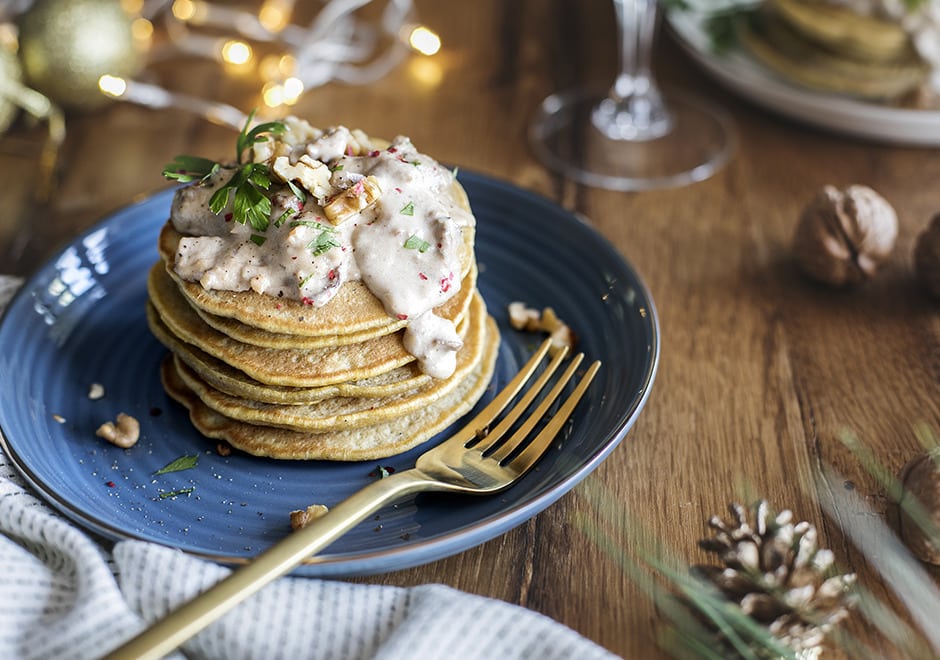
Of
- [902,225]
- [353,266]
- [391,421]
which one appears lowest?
[902,225]

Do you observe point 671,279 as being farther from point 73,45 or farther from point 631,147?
point 73,45

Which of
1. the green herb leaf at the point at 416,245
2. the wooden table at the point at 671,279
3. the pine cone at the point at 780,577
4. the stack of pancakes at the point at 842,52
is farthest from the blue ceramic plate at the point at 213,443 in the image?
the stack of pancakes at the point at 842,52

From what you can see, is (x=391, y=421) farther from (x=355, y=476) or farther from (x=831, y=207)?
(x=831, y=207)

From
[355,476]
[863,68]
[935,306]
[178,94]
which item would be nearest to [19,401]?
[355,476]

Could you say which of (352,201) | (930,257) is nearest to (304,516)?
(352,201)

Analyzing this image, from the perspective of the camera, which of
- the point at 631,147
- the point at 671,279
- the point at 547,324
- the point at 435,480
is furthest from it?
the point at 631,147

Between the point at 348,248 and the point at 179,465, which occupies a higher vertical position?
the point at 348,248
